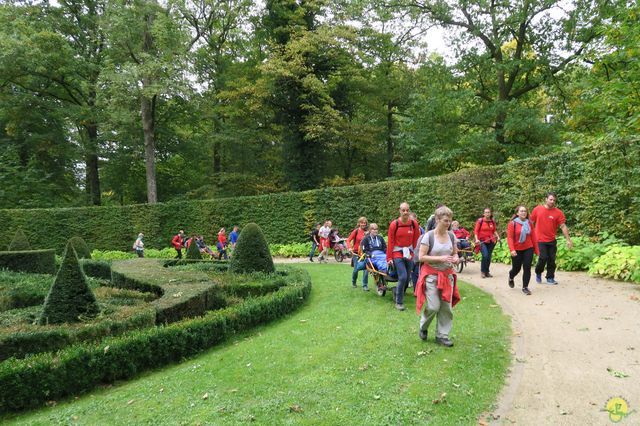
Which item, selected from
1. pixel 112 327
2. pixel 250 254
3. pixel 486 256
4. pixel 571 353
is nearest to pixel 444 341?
pixel 571 353

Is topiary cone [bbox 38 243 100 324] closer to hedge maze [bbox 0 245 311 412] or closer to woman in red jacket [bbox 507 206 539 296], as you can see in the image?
hedge maze [bbox 0 245 311 412]

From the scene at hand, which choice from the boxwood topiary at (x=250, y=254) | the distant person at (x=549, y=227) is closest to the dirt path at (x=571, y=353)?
the distant person at (x=549, y=227)

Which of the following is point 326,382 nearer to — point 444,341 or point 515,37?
point 444,341

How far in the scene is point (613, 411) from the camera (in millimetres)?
3037

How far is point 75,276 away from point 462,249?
31.7 ft

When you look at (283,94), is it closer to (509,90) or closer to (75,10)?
(509,90)

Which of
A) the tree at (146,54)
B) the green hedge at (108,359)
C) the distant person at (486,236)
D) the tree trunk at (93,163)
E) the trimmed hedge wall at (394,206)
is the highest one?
the tree at (146,54)

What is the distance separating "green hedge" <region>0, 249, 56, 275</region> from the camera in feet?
43.5

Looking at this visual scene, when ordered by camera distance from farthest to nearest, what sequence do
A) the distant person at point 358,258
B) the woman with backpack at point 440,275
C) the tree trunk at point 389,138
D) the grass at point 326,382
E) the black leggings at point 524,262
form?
the tree trunk at point 389,138
the distant person at point 358,258
the black leggings at point 524,262
the woman with backpack at point 440,275
the grass at point 326,382

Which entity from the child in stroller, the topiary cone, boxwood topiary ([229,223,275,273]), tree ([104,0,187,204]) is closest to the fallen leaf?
the topiary cone

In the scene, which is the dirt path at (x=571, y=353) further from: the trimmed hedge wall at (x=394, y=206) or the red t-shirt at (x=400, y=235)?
A: the trimmed hedge wall at (x=394, y=206)

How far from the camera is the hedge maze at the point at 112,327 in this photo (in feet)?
15.8

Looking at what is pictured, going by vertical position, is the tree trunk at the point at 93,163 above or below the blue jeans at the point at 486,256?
above

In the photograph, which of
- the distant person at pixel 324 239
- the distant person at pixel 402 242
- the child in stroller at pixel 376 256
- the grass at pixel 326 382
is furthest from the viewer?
the distant person at pixel 324 239
